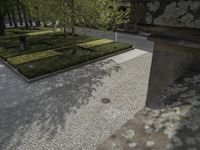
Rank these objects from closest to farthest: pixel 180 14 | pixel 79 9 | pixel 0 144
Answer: pixel 180 14, pixel 0 144, pixel 79 9

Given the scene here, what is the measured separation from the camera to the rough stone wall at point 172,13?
256 centimetres

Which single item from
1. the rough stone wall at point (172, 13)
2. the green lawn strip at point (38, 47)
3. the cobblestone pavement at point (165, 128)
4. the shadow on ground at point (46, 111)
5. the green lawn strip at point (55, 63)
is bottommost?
the shadow on ground at point (46, 111)

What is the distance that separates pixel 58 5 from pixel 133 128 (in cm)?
1065

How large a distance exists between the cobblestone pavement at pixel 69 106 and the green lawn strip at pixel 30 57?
0.84 m

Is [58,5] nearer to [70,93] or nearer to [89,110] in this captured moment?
[70,93]

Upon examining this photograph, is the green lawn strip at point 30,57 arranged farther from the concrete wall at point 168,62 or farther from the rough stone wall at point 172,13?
the rough stone wall at point 172,13

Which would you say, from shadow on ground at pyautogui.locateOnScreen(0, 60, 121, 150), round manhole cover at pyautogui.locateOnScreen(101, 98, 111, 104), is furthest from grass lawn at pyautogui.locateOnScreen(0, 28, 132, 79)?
round manhole cover at pyautogui.locateOnScreen(101, 98, 111, 104)

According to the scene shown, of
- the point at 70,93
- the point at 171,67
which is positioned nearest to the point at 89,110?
the point at 70,93

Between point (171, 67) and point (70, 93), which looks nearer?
point (171, 67)

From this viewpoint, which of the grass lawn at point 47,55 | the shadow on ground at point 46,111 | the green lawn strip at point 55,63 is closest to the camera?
the shadow on ground at point 46,111

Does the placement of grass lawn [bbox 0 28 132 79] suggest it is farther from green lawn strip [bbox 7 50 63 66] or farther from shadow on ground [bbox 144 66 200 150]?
shadow on ground [bbox 144 66 200 150]

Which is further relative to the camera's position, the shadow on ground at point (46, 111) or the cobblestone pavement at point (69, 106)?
the shadow on ground at point (46, 111)

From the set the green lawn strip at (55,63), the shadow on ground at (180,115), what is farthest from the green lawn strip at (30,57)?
the shadow on ground at (180,115)

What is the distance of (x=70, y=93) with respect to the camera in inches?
302
